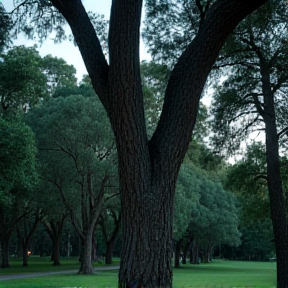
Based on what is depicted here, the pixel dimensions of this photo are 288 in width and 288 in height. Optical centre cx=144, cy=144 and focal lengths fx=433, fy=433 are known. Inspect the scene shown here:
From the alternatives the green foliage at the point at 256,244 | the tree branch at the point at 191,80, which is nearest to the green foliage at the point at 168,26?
the tree branch at the point at 191,80

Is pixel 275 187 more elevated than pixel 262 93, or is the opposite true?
pixel 262 93

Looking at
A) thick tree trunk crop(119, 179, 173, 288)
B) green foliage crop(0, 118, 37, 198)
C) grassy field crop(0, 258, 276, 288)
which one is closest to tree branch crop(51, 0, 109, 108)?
thick tree trunk crop(119, 179, 173, 288)

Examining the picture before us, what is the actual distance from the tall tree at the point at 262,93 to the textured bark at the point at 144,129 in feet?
14.6

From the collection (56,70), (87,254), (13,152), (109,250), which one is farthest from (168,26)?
(109,250)

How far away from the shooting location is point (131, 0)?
17.0 ft

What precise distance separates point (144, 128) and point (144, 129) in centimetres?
1

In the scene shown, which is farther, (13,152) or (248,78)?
(13,152)

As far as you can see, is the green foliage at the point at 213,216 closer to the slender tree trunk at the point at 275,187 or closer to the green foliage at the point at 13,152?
the green foliage at the point at 13,152

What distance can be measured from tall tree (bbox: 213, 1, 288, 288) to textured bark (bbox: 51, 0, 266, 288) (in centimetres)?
446

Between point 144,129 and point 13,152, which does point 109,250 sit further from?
point 144,129

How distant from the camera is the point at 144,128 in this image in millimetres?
5094

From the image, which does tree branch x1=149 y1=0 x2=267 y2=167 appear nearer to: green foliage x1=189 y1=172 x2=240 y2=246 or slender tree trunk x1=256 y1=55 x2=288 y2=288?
slender tree trunk x1=256 y1=55 x2=288 y2=288

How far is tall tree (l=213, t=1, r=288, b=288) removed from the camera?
1072cm

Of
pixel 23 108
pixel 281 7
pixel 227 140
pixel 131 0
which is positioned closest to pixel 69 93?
pixel 23 108
